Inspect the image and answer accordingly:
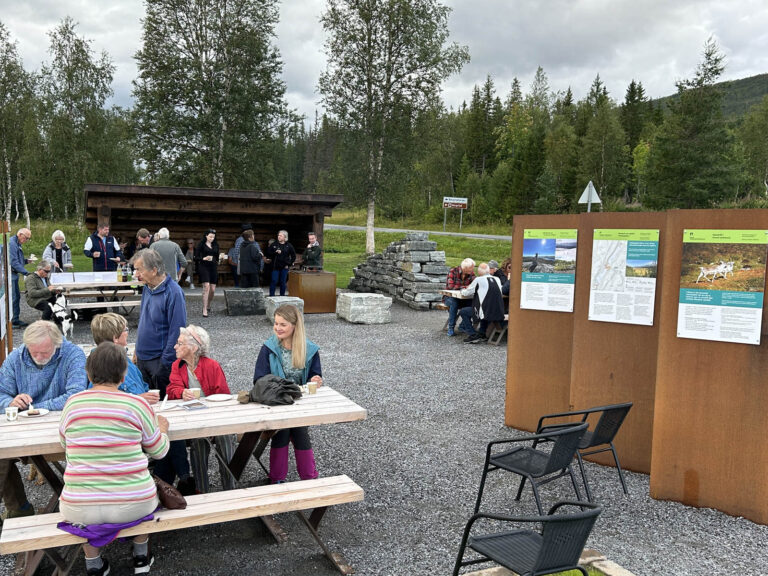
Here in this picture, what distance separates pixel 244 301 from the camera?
1273cm

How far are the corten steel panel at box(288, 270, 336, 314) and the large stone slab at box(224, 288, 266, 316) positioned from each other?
88 centimetres

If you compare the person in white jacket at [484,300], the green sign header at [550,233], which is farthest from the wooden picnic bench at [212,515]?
the person in white jacket at [484,300]

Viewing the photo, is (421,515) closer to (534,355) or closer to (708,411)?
(708,411)

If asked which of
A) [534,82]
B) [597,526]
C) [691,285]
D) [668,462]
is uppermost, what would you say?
[534,82]

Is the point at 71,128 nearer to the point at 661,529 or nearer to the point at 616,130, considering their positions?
the point at 661,529

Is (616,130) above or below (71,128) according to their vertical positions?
above

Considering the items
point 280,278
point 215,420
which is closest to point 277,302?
point 280,278

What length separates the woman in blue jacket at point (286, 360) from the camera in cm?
414

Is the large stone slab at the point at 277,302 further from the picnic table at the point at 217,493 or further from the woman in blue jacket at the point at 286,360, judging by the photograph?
the picnic table at the point at 217,493

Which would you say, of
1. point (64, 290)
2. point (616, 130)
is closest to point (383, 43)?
point (64, 290)

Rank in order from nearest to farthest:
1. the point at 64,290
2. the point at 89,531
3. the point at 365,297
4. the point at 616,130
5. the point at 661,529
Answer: the point at 89,531 → the point at 661,529 → the point at 64,290 → the point at 365,297 → the point at 616,130

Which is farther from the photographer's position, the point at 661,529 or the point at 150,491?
the point at 661,529

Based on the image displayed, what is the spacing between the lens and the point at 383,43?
2336 centimetres

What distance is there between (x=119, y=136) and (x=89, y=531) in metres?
29.6
